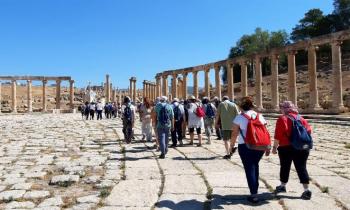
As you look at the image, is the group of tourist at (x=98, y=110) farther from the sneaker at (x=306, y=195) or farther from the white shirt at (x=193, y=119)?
the sneaker at (x=306, y=195)

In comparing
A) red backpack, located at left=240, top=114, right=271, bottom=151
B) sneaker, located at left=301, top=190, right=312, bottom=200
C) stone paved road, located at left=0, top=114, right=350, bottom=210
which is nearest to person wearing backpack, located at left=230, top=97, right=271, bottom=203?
red backpack, located at left=240, top=114, right=271, bottom=151

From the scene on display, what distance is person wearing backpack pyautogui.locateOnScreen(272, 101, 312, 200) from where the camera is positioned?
6.66 meters

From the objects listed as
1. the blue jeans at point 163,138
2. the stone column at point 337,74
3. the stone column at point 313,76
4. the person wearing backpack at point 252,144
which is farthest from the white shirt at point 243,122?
the stone column at point 313,76

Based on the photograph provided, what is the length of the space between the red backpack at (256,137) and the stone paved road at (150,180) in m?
0.89

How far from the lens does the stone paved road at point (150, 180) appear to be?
6488mm

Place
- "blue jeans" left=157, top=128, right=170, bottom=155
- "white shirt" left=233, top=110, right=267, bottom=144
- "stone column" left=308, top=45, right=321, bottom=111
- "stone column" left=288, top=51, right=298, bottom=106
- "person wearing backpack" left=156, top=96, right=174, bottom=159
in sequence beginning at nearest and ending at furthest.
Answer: "white shirt" left=233, top=110, right=267, bottom=144, "blue jeans" left=157, top=128, right=170, bottom=155, "person wearing backpack" left=156, top=96, right=174, bottom=159, "stone column" left=308, top=45, right=321, bottom=111, "stone column" left=288, top=51, right=298, bottom=106

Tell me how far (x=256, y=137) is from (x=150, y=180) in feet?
8.41

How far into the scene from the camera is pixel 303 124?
22.5 feet

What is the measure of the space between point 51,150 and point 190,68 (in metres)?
35.8

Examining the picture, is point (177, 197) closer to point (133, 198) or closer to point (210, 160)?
point (133, 198)

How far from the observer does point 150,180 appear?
816 cm

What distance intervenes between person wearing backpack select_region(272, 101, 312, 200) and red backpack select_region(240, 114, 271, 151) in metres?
0.29

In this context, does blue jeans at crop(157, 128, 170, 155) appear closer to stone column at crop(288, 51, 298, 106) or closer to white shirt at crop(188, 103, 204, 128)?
white shirt at crop(188, 103, 204, 128)

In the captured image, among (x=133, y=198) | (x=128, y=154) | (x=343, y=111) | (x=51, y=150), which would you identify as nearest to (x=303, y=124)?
(x=133, y=198)
